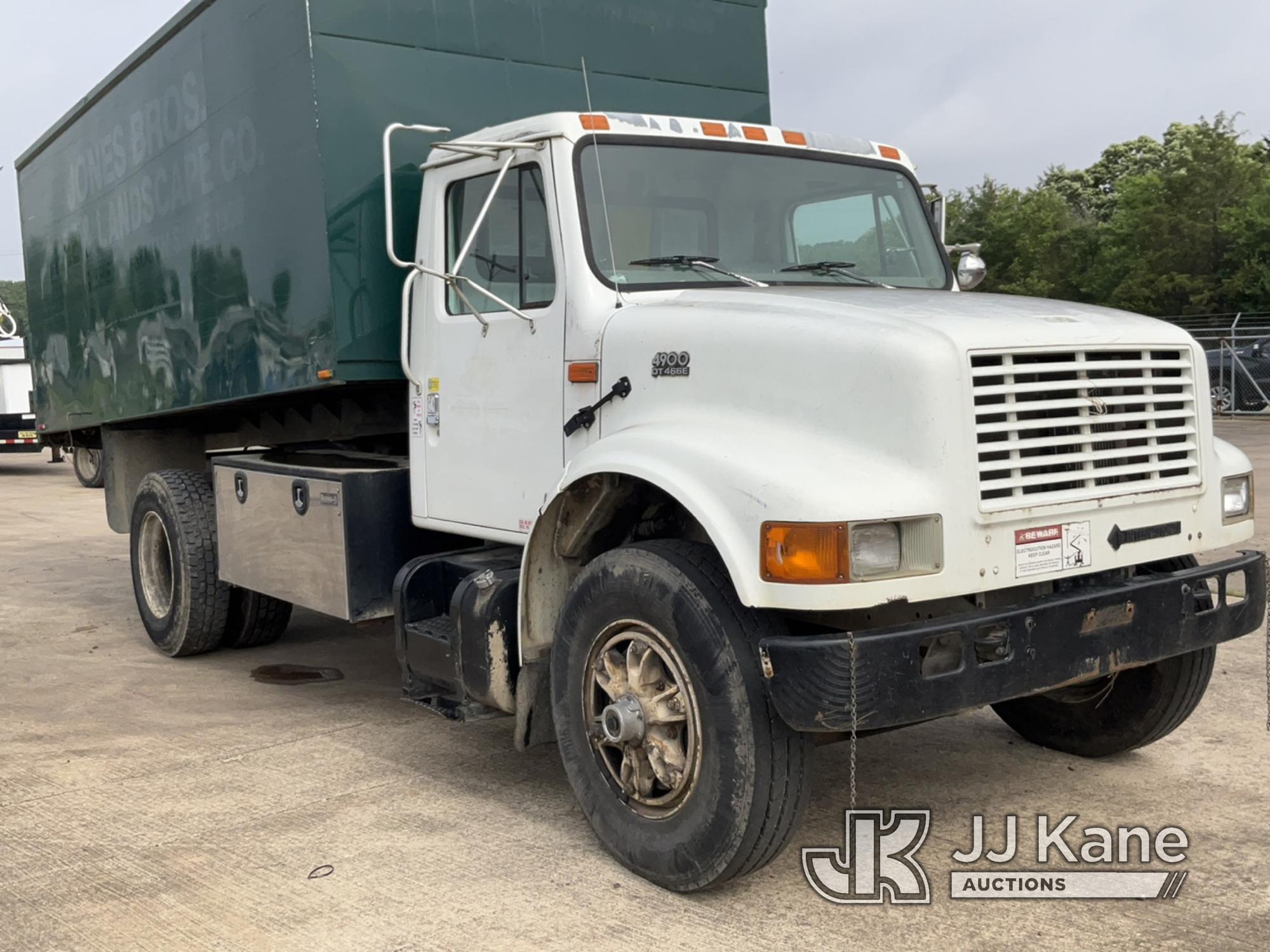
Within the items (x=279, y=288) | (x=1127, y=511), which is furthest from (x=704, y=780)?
(x=279, y=288)

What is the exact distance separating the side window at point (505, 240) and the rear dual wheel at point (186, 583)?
9.48 ft

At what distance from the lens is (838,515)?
3564mm

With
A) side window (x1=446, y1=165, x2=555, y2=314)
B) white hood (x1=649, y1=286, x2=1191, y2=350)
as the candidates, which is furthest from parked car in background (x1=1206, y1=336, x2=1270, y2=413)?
side window (x1=446, y1=165, x2=555, y2=314)

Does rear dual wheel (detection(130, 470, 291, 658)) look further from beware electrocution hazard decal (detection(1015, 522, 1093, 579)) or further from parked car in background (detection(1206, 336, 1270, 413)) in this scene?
parked car in background (detection(1206, 336, 1270, 413))

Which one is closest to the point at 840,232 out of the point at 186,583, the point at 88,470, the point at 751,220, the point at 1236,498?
the point at 751,220

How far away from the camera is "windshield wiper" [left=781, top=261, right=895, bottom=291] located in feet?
16.6

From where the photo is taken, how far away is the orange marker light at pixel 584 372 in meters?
4.64

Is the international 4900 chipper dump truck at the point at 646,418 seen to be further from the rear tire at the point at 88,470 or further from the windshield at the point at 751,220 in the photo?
the rear tire at the point at 88,470

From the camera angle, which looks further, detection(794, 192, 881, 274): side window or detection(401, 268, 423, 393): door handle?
detection(401, 268, 423, 393): door handle

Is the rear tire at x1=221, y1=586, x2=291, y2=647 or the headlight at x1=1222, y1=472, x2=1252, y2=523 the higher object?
the headlight at x1=1222, y1=472, x2=1252, y2=523

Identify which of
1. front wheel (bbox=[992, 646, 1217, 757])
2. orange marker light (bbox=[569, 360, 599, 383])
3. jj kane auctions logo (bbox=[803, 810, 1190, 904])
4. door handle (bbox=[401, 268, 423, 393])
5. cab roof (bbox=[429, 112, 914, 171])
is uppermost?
cab roof (bbox=[429, 112, 914, 171])

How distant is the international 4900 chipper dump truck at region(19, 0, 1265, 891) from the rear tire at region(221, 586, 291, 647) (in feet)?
0.24

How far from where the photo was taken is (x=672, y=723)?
13.4ft

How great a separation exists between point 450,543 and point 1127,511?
2992mm
